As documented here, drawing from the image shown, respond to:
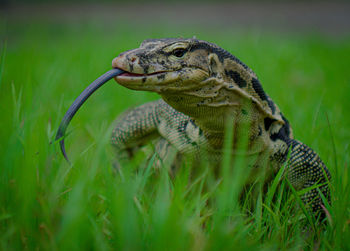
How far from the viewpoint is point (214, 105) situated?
2.08 metres

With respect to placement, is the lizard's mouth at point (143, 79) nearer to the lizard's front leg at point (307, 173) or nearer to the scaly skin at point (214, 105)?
the scaly skin at point (214, 105)

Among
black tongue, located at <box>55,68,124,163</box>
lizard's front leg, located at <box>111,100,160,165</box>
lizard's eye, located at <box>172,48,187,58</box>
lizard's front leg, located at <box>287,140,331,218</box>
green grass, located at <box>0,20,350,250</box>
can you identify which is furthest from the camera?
lizard's front leg, located at <box>111,100,160,165</box>

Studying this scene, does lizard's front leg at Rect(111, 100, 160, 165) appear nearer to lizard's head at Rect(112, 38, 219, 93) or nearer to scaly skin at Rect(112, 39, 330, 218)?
scaly skin at Rect(112, 39, 330, 218)

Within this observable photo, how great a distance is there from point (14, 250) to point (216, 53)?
1.50 m

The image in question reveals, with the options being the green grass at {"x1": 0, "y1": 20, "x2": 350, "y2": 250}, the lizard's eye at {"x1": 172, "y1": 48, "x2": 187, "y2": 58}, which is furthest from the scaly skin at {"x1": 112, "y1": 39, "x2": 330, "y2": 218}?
A: the green grass at {"x1": 0, "y1": 20, "x2": 350, "y2": 250}

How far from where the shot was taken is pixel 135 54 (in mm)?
1937

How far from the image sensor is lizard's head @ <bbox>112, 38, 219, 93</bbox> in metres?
1.91

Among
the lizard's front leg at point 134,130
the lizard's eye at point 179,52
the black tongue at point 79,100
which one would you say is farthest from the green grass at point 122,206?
the lizard's eye at point 179,52

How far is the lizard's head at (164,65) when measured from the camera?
75.1 inches

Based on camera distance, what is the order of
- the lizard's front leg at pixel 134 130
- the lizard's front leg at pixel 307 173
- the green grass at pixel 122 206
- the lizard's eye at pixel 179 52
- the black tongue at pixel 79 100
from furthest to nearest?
the lizard's front leg at pixel 134 130 < the lizard's front leg at pixel 307 173 < the lizard's eye at pixel 179 52 < the black tongue at pixel 79 100 < the green grass at pixel 122 206

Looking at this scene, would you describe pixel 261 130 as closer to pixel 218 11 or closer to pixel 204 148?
pixel 204 148

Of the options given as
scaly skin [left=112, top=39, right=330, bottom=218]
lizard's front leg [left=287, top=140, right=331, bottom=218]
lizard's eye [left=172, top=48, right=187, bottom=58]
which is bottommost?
lizard's front leg [left=287, top=140, right=331, bottom=218]

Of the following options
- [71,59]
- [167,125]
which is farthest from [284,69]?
[167,125]

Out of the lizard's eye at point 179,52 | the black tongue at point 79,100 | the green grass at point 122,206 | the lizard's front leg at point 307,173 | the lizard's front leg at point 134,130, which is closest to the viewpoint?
the green grass at point 122,206
